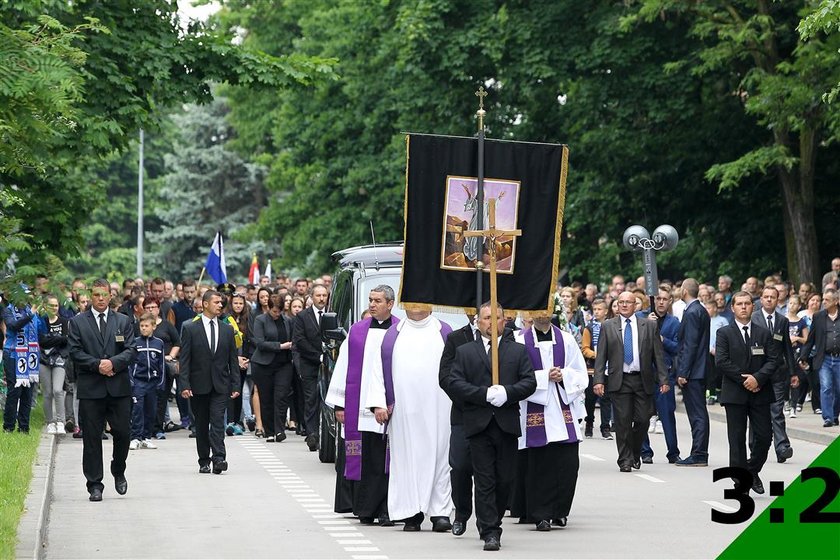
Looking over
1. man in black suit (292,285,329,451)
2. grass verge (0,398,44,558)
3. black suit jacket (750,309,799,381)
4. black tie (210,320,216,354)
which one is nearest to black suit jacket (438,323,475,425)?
grass verge (0,398,44,558)

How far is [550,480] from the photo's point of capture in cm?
1362

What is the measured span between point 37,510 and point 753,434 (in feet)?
20.5

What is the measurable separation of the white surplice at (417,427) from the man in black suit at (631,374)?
490cm

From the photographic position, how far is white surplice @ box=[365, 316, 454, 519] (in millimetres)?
13484

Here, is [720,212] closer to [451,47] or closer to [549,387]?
[451,47]

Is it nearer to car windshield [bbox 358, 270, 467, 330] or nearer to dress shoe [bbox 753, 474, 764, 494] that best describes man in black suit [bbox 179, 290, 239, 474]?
car windshield [bbox 358, 270, 467, 330]

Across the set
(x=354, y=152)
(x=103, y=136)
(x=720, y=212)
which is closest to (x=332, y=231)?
(x=354, y=152)

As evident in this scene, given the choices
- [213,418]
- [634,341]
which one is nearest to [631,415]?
[634,341]

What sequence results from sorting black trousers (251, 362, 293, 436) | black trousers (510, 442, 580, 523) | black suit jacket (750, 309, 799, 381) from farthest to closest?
black trousers (251, 362, 293, 436), black suit jacket (750, 309, 799, 381), black trousers (510, 442, 580, 523)

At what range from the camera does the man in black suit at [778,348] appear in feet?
52.0

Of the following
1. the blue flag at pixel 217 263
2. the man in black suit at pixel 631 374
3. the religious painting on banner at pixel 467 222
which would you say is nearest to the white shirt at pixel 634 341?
the man in black suit at pixel 631 374

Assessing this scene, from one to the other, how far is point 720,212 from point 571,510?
24.4 m

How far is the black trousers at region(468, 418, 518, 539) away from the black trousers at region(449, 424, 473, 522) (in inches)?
16.5

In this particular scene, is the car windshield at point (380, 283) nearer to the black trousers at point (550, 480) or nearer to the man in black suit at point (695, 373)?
the man in black suit at point (695, 373)
